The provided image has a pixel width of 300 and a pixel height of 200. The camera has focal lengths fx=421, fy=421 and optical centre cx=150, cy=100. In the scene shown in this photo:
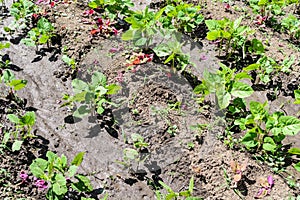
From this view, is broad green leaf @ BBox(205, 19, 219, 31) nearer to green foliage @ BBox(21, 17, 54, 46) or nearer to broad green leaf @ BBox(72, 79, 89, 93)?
broad green leaf @ BBox(72, 79, 89, 93)

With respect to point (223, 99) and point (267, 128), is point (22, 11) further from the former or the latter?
point (267, 128)

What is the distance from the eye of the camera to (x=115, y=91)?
13.5ft

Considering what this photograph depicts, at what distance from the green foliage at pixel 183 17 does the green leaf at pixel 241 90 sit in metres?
1.16

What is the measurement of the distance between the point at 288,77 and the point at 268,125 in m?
1.11

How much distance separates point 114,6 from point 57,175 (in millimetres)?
2462

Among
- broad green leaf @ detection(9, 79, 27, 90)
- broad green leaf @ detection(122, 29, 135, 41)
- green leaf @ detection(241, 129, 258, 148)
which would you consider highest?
broad green leaf @ detection(122, 29, 135, 41)

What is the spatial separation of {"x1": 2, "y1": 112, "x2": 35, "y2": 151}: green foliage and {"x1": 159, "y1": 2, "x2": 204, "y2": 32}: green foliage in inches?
74.8

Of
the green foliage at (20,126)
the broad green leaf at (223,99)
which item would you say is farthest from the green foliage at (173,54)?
the green foliage at (20,126)

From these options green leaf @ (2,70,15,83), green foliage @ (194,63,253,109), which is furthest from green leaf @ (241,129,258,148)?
green leaf @ (2,70,15,83)

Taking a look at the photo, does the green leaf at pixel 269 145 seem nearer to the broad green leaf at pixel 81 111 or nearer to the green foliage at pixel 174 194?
the green foliage at pixel 174 194

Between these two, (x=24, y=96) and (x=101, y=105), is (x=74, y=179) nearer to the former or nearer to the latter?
(x=101, y=105)

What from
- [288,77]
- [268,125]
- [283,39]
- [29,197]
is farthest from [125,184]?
[283,39]

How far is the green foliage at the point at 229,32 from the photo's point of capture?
15.4 ft

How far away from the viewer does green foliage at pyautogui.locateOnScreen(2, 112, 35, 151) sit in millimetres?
3798
